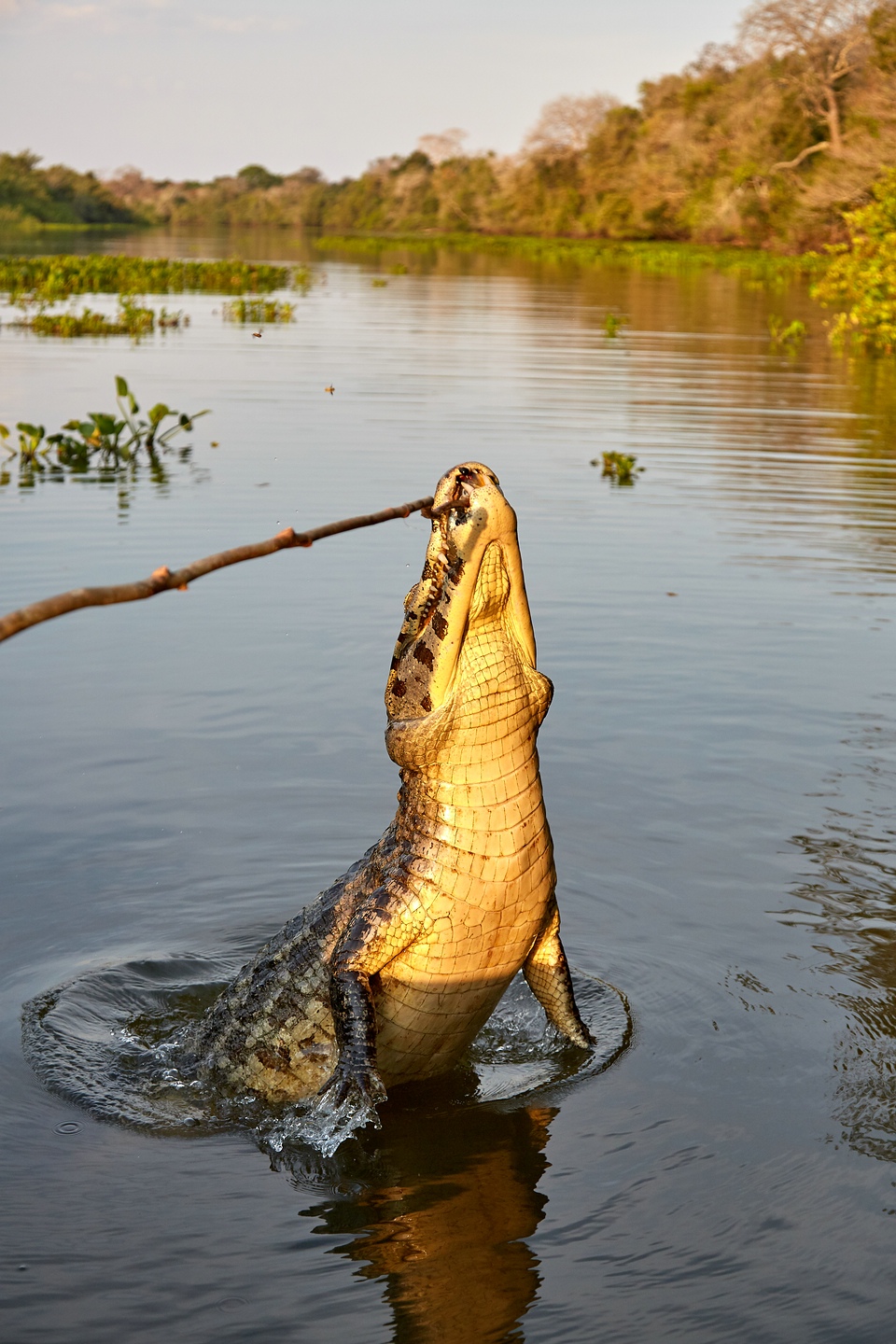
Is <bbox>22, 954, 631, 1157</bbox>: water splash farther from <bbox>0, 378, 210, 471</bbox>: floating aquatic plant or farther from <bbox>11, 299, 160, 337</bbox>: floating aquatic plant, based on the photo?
<bbox>11, 299, 160, 337</bbox>: floating aquatic plant

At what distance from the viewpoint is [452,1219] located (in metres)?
3.81

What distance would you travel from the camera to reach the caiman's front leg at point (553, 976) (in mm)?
4074

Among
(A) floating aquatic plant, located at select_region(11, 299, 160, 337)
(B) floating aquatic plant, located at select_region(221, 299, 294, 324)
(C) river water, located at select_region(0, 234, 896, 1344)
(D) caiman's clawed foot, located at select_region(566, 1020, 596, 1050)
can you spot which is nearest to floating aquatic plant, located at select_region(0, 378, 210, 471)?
(C) river water, located at select_region(0, 234, 896, 1344)

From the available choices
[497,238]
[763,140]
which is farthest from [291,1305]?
[497,238]

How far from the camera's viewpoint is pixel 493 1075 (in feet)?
15.0

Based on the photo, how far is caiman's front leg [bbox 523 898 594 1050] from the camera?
4074 millimetres

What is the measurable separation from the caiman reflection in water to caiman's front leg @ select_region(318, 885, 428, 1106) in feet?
1.17

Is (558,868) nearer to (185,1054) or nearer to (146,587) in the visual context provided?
(185,1054)

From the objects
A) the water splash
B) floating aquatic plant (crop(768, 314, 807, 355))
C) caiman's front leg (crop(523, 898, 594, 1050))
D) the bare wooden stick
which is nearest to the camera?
the bare wooden stick

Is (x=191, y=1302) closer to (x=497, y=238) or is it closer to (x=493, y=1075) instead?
(x=493, y=1075)

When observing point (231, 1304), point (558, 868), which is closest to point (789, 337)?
point (558, 868)

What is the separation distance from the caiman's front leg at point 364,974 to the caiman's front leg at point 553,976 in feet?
1.48

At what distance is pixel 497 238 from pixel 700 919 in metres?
79.4

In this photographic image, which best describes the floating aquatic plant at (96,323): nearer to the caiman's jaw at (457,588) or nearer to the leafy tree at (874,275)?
the leafy tree at (874,275)
